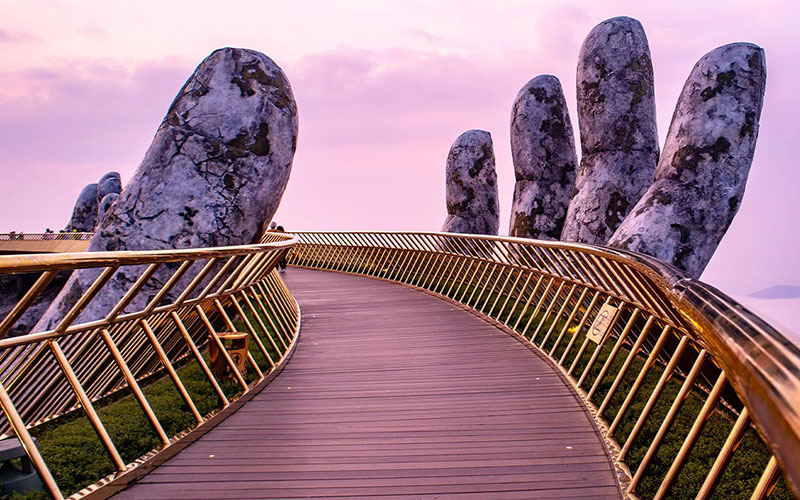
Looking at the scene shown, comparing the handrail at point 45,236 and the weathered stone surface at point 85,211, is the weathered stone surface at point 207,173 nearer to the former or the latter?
the handrail at point 45,236

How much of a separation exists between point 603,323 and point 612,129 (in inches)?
328

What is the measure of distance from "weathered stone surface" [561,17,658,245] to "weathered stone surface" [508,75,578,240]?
7.72 feet

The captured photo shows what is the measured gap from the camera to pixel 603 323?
583 cm

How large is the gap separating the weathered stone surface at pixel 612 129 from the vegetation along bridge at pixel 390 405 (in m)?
4.21

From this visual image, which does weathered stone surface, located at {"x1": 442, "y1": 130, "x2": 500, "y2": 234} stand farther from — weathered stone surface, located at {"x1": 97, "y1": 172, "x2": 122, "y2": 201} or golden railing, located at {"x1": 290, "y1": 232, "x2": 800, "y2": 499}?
weathered stone surface, located at {"x1": 97, "y1": 172, "x2": 122, "y2": 201}

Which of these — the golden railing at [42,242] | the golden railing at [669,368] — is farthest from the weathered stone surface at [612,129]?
the golden railing at [42,242]

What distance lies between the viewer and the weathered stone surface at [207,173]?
332 inches

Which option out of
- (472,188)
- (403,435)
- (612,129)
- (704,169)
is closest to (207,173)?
(403,435)

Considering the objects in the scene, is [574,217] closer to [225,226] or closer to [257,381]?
[225,226]

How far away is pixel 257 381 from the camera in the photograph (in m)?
6.82

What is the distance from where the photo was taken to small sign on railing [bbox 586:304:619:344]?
18.8ft

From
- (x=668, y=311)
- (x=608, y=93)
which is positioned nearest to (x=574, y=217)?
(x=608, y=93)

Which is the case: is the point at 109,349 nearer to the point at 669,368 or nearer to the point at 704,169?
the point at 669,368

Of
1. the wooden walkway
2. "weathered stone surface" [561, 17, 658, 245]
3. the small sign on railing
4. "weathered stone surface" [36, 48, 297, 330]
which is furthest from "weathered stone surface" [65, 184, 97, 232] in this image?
the small sign on railing
